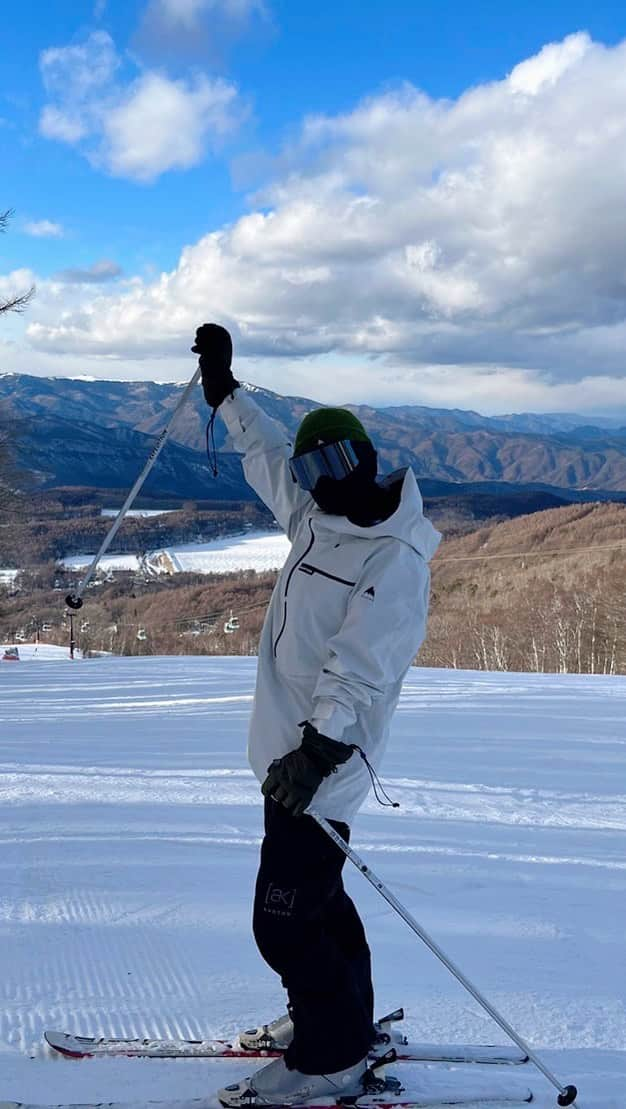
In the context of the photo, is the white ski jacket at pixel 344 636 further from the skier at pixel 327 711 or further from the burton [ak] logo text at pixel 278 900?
the burton [ak] logo text at pixel 278 900

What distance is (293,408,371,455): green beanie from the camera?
2.29 metres

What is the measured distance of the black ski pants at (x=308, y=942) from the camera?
2.22 m

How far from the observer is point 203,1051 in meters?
2.48

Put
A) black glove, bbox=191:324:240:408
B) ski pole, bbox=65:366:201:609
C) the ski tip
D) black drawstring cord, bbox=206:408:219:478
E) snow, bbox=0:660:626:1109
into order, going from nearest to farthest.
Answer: the ski tip → snow, bbox=0:660:626:1109 → black glove, bbox=191:324:240:408 → black drawstring cord, bbox=206:408:219:478 → ski pole, bbox=65:366:201:609

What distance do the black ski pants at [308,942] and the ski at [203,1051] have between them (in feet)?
0.70

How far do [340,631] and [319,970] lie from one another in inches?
36.5

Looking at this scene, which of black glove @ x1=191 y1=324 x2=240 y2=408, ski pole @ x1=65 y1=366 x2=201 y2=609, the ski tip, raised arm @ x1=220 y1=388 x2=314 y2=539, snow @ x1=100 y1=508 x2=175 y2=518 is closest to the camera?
the ski tip

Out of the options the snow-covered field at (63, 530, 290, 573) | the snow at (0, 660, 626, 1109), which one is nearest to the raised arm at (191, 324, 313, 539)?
the snow at (0, 660, 626, 1109)

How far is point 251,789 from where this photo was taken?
5.46 metres

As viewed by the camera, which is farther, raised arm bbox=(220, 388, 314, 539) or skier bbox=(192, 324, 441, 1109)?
raised arm bbox=(220, 388, 314, 539)

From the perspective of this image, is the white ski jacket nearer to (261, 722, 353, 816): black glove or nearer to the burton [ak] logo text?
(261, 722, 353, 816): black glove

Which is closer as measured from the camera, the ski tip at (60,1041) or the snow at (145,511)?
the ski tip at (60,1041)

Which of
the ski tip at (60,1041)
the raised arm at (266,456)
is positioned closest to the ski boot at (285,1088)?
the ski tip at (60,1041)

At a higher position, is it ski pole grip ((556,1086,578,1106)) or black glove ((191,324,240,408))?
black glove ((191,324,240,408))
